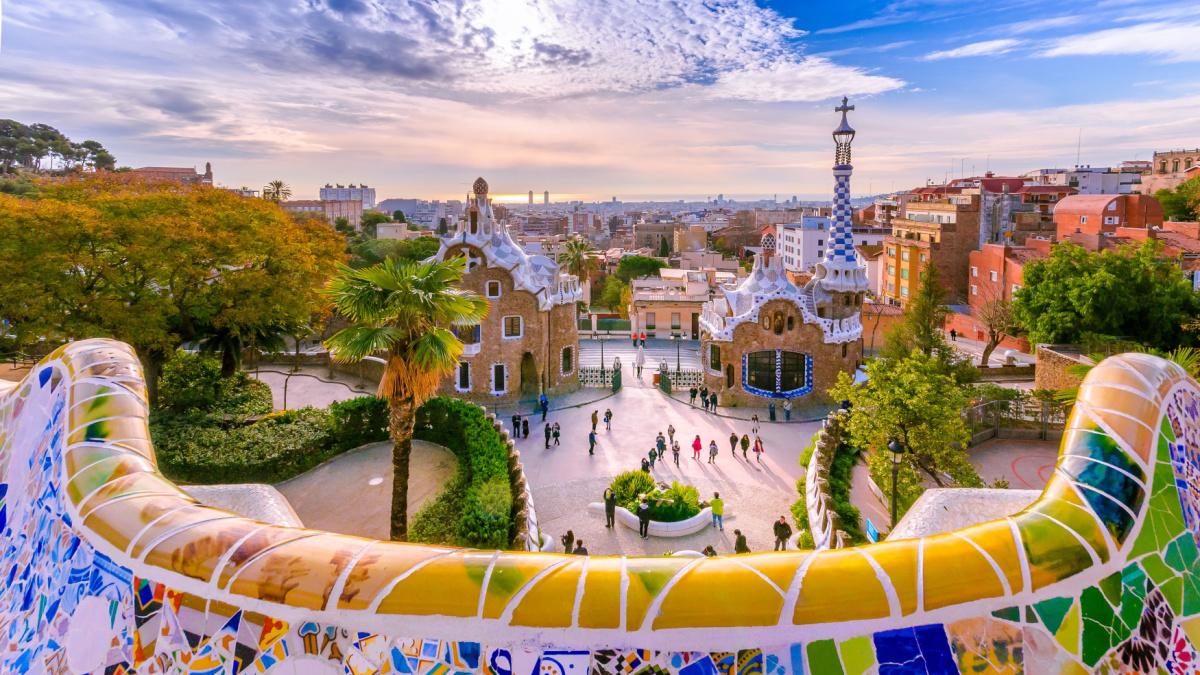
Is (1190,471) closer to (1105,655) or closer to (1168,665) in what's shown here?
(1168,665)

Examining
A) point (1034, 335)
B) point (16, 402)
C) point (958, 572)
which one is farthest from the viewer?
point (1034, 335)

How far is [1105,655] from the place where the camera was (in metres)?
4.61

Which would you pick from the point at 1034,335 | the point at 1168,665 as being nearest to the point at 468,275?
the point at 1034,335

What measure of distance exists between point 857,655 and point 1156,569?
253cm

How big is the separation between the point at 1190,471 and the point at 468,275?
29.0 m

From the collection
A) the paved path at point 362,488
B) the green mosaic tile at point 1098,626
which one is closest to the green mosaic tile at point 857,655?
the green mosaic tile at point 1098,626

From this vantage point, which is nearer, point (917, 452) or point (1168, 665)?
point (1168, 665)

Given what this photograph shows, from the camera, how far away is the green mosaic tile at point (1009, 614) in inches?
173

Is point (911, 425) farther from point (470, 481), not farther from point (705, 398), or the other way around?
point (705, 398)

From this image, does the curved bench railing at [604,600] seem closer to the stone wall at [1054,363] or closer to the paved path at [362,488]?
the paved path at [362,488]

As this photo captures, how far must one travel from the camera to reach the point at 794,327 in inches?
1265

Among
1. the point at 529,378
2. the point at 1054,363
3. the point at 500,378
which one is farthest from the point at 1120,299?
the point at 500,378

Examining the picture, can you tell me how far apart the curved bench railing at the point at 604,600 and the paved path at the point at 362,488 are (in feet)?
43.5

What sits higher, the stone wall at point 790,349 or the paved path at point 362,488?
the stone wall at point 790,349
